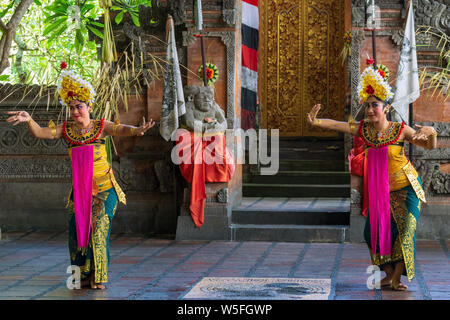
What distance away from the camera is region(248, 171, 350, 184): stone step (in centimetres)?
1036

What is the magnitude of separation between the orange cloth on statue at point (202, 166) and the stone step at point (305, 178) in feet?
7.83

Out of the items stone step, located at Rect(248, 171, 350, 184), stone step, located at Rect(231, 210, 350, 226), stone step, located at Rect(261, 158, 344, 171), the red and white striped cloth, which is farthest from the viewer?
stone step, located at Rect(261, 158, 344, 171)

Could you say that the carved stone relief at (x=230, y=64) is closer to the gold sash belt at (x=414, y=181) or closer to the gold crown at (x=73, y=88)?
the gold crown at (x=73, y=88)

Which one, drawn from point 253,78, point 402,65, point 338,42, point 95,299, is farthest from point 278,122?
point 95,299

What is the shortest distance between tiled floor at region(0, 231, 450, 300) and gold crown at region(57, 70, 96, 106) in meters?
1.48

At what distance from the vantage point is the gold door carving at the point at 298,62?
11836 mm

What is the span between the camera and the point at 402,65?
7465 millimetres

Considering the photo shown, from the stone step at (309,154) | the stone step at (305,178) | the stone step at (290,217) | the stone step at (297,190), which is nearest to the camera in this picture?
the stone step at (290,217)

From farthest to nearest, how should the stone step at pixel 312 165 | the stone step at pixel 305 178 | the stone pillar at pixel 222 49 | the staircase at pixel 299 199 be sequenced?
1. the stone step at pixel 312 165
2. the stone step at pixel 305 178
3. the stone pillar at pixel 222 49
4. the staircase at pixel 299 199

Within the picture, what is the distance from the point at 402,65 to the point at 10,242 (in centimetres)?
469

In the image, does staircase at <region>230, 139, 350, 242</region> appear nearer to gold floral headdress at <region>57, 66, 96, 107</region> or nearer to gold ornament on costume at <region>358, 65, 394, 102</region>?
gold ornament on costume at <region>358, 65, 394, 102</region>

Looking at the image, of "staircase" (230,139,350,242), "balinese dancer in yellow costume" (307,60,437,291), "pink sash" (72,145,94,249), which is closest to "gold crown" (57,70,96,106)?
"pink sash" (72,145,94,249)

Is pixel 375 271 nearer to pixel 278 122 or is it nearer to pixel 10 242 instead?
pixel 10 242

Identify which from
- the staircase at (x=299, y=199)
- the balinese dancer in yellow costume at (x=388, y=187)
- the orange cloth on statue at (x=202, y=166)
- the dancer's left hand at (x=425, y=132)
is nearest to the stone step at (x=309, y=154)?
the staircase at (x=299, y=199)
